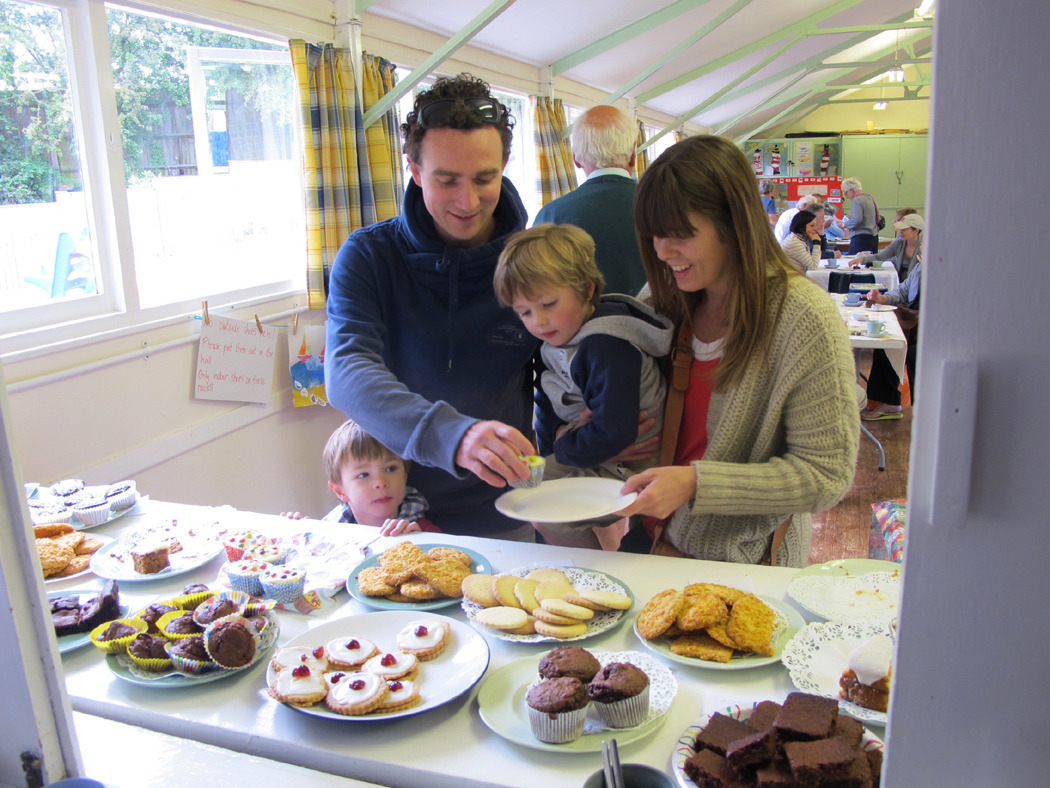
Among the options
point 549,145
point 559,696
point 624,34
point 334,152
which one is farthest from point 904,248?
point 559,696

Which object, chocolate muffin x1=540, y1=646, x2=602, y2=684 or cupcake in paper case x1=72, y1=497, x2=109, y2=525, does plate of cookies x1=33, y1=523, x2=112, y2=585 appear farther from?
chocolate muffin x1=540, y1=646, x2=602, y2=684

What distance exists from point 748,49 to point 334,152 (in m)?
5.54

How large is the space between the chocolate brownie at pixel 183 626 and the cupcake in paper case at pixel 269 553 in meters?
0.24

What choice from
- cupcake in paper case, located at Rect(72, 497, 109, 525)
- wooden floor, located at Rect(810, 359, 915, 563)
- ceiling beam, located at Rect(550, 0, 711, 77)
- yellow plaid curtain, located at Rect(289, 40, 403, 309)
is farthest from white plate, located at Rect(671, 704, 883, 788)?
ceiling beam, located at Rect(550, 0, 711, 77)

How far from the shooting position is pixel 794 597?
1.28m

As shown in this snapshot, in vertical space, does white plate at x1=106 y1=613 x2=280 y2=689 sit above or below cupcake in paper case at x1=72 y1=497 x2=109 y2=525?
below

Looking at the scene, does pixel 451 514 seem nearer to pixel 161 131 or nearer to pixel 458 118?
Result: pixel 458 118

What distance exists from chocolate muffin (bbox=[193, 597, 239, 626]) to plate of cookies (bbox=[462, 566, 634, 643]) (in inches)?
14.8

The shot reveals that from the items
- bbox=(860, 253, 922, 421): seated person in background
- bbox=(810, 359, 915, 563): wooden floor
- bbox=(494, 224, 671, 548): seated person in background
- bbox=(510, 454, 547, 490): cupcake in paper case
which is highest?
bbox=(494, 224, 671, 548): seated person in background

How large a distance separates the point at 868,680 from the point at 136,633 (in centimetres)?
108

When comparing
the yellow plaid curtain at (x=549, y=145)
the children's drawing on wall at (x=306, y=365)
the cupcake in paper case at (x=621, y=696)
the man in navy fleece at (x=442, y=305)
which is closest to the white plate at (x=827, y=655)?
the cupcake in paper case at (x=621, y=696)

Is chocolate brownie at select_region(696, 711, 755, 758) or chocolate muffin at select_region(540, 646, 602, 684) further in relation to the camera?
chocolate muffin at select_region(540, 646, 602, 684)

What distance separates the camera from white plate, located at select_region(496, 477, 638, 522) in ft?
4.58

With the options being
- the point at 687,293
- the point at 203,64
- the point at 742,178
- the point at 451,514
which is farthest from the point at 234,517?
the point at 203,64
